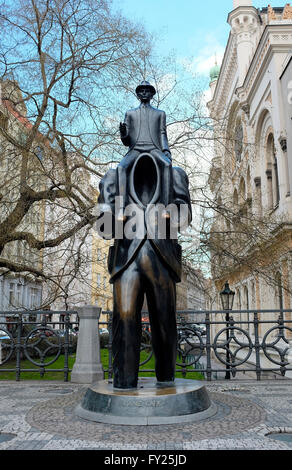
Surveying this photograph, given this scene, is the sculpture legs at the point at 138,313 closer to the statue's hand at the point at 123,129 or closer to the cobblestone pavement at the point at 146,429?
the cobblestone pavement at the point at 146,429

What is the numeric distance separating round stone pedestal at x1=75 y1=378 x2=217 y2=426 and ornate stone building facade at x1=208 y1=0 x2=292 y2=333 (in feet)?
23.7

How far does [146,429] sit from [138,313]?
1317mm

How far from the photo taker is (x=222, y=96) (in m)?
38.6

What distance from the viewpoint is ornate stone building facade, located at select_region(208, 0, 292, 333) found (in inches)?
479

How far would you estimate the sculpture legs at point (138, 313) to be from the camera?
4883 mm

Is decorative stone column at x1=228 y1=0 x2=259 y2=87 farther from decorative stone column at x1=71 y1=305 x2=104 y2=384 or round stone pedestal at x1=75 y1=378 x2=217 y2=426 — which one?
round stone pedestal at x1=75 y1=378 x2=217 y2=426

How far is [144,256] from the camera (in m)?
4.98

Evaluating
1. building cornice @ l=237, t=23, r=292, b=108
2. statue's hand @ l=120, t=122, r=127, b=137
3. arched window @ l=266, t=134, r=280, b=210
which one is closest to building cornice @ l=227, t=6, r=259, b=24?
building cornice @ l=237, t=23, r=292, b=108

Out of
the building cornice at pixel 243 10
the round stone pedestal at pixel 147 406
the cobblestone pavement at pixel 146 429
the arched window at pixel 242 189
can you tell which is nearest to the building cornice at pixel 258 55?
the building cornice at pixel 243 10

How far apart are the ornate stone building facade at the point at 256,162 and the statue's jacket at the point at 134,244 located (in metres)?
6.36

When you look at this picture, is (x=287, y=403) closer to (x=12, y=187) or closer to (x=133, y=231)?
(x=133, y=231)

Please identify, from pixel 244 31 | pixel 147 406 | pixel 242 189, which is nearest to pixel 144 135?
pixel 147 406

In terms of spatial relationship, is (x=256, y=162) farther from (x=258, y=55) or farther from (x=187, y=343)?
(x=187, y=343)
